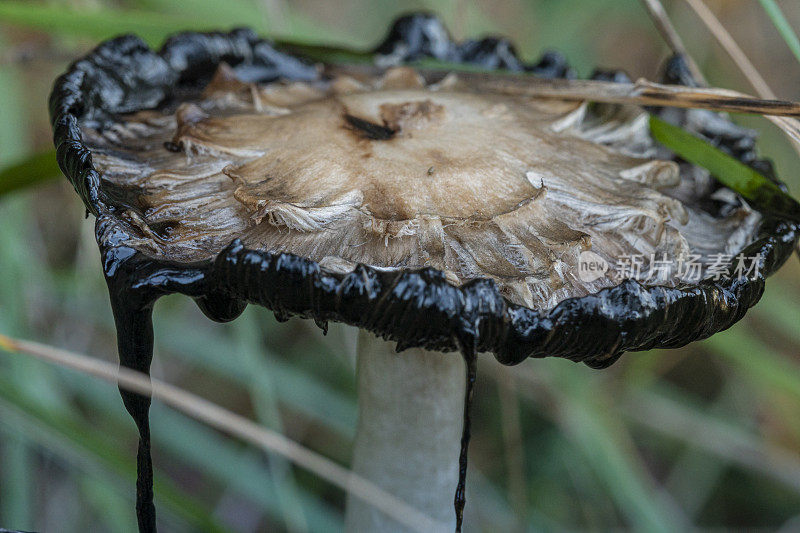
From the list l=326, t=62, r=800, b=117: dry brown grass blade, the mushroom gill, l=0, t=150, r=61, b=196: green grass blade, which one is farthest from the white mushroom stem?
l=0, t=150, r=61, b=196: green grass blade

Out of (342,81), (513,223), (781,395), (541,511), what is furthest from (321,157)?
(781,395)

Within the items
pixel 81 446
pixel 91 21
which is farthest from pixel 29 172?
pixel 81 446

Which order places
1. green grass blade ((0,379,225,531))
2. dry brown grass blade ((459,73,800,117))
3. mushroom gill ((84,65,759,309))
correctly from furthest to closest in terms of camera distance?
1. green grass blade ((0,379,225,531))
2. dry brown grass blade ((459,73,800,117))
3. mushroom gill ((84,65,759,309))

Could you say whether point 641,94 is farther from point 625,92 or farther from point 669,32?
point 669,32

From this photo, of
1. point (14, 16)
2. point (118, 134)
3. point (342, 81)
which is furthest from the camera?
point (14, 16)

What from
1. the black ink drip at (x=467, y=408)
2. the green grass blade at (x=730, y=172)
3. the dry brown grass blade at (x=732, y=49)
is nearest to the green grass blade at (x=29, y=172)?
the black ink drip at (x=467, y=408)

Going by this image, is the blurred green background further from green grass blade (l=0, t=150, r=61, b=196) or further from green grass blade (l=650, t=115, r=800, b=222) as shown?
green grass blade (l=650, t=115, r=800, b=222)

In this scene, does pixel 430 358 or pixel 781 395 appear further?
pixel 781 395

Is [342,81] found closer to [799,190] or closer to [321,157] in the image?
[321,157]
